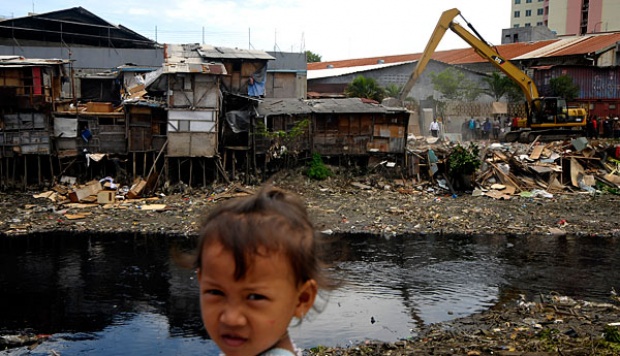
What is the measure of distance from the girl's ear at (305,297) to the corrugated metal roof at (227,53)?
18.3m

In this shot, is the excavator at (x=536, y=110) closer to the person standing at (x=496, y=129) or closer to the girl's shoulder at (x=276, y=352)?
the person standing at (x=496, y=129)

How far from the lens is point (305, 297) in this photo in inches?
63.9

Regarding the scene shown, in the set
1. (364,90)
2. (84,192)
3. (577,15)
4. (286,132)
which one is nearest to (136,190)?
(84,192)

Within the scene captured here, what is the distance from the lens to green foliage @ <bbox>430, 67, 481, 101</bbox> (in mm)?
28969

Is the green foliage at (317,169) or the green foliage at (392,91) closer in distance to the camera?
the green foliage at (317,169)

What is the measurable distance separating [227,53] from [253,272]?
1903cm

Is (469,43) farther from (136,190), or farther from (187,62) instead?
(136,190)

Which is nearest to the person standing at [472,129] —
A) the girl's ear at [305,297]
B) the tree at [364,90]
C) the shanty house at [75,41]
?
the tree at [364,90]

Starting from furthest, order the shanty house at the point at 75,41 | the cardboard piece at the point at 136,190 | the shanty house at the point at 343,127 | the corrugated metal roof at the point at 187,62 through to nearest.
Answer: the shanty house at the point at 75,41 < the shanty house at the point at 343,127 < the corrugated metal roof at the point at 187,62 < the cardboard piece at the point at 136,190

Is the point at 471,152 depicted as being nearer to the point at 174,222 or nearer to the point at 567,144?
the point at 567,144

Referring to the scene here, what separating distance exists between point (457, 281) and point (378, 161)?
9957mm

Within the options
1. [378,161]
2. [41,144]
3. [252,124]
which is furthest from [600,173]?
[41,144]

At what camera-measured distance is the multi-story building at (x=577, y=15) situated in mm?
46750

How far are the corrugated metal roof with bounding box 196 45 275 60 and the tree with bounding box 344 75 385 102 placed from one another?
6862mm
